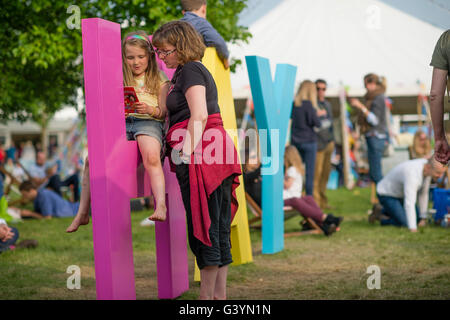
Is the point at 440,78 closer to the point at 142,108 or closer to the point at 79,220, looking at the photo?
the point at 142,108

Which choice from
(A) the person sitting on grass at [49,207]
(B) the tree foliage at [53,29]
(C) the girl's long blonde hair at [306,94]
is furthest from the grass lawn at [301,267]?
(B) the tree foliage at [53,29]

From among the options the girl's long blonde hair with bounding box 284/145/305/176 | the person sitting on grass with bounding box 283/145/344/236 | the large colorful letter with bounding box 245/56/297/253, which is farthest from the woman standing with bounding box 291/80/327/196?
the large colorful letter with bounding box 245/56/297/253

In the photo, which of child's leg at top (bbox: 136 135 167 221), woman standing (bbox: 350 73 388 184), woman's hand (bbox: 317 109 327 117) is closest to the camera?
child's leg at top (bbox: 136 135 167 221)

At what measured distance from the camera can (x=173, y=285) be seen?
4.06 m

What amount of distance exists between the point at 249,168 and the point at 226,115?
8.91 feet

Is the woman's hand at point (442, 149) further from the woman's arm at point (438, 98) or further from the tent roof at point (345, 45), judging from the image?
the tent roof at point (345, 45)

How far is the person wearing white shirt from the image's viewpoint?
715 centimetres

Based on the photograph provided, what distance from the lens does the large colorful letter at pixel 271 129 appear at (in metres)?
5.67

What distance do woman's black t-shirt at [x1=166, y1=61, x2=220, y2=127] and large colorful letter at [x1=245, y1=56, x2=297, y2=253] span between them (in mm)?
2039

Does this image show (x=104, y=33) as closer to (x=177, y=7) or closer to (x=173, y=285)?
(x=173, y=285)

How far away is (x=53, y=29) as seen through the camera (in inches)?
327

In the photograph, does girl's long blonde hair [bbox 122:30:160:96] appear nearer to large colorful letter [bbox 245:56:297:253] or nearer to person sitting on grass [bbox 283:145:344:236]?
large colorful letter [bbox 245:56:297:253]

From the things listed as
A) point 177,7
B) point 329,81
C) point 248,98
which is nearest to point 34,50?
point 177,7

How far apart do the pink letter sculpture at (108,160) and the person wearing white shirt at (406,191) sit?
4482 millimetres
